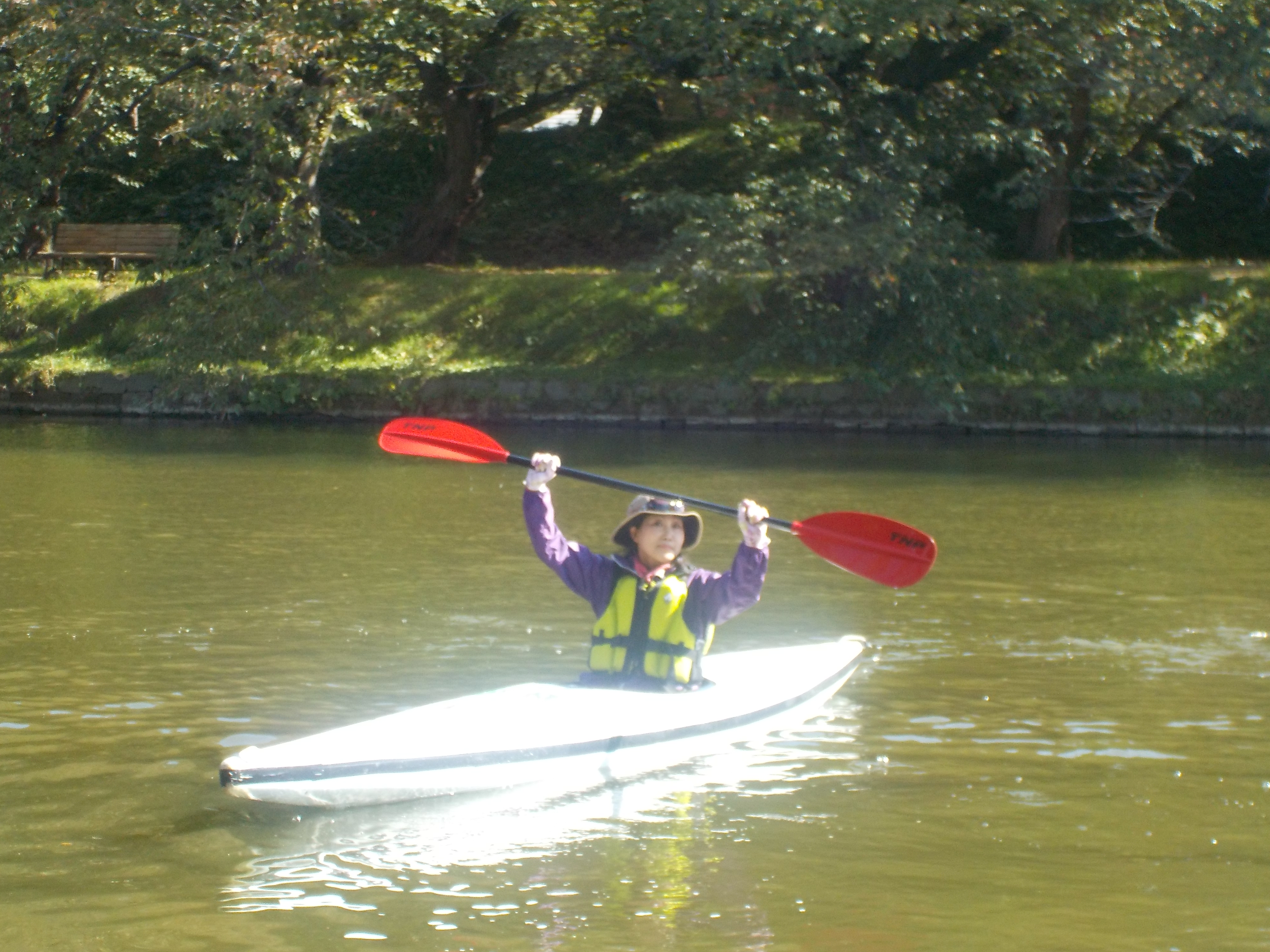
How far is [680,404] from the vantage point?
1847 centimetres

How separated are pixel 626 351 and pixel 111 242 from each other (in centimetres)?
872

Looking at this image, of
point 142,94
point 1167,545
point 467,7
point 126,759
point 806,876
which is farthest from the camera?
point 142,94

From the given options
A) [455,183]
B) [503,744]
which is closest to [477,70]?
[455,183]

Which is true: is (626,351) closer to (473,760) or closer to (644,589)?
(644,589)

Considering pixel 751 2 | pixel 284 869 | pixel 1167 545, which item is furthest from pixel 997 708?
pixel 751 2

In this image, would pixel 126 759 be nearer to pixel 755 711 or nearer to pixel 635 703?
pixel 635 703

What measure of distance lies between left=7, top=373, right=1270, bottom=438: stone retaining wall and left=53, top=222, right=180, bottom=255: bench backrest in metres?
4.40

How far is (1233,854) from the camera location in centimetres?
461

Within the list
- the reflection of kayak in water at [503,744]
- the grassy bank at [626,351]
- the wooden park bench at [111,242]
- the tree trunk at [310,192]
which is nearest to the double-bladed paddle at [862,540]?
the reflection of kayak in water at [503,744]

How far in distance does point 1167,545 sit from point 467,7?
40.6ft

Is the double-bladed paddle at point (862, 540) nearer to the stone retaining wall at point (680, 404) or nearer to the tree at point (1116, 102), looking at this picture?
the stone retaining wall at point (680, 404)

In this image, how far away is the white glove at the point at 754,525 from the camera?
5508mm

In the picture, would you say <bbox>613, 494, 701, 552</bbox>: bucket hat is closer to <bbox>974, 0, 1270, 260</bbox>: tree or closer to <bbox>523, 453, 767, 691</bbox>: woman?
<bbox>523, 453, 767, 691</bbox>: woman

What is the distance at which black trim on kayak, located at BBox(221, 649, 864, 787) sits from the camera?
4.65 meters
